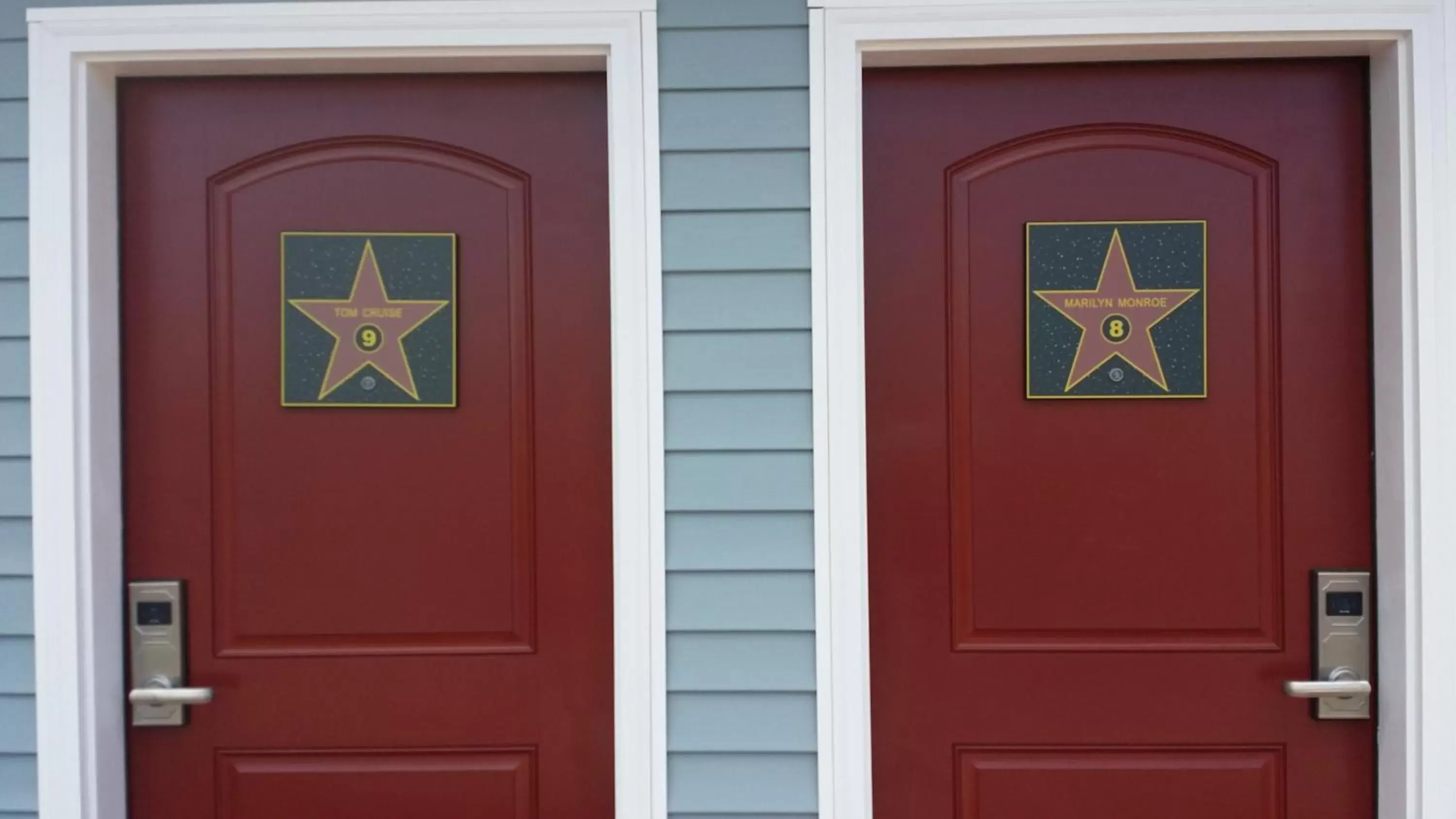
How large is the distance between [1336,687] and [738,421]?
1.30m

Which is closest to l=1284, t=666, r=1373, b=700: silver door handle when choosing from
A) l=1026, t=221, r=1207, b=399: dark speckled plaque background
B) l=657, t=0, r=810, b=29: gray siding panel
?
l=1026, t=221, r=1207, b=399: dark speckled plaque background

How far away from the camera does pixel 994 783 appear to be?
84.5 inches

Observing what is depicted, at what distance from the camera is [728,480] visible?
6.68 feet

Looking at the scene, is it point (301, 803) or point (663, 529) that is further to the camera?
point (301, 803)

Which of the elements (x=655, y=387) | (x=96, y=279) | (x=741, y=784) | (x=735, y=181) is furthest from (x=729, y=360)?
(x=96, y=279)

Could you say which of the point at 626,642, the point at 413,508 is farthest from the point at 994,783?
the point at 413,508

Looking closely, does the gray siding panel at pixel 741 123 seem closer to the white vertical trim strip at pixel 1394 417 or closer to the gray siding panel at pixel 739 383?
the gray siding panel at pixel 739 383

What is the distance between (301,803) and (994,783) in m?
1.43

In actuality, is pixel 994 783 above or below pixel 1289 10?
below

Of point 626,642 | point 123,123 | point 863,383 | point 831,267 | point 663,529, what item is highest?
point 123,123

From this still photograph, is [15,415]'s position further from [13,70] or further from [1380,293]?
[1380,293]

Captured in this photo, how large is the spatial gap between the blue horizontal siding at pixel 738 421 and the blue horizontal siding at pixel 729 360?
0.07 ft

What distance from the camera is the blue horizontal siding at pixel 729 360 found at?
203cm

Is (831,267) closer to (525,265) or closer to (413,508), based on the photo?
(525,265)
